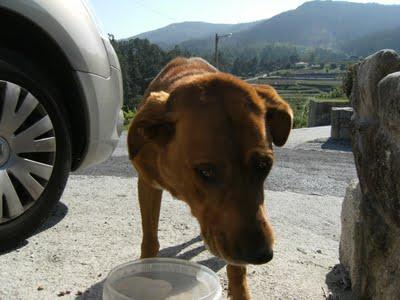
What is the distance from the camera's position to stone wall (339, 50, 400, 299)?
86.4 inches

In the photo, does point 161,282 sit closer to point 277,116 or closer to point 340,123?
point 277,116

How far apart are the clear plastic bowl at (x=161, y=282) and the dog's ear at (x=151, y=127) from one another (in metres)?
0.68

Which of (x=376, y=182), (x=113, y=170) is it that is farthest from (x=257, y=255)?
(x=113, y=170)

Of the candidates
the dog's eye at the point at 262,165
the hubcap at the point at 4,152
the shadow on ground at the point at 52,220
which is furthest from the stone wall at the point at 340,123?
the dog's eye at the point at 262,165

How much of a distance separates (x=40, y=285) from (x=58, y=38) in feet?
6.17

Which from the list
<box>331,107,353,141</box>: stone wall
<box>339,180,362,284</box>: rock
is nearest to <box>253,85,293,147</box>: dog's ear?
<box>339,180,362,284</box>: rock

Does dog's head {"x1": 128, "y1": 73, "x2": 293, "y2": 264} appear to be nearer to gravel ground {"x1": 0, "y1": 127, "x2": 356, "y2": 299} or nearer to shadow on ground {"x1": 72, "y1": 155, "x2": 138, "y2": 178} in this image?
gravel ground {"x1": 0, "y1": 127, "x2": 356, "y2": 299}

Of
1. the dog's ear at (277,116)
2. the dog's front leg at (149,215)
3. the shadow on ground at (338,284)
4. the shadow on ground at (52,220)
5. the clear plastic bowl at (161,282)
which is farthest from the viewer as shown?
the shadow on ground at (52,220)

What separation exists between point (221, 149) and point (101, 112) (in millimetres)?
1992

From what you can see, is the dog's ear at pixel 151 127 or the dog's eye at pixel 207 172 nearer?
the dog's eye at pixel 207 172

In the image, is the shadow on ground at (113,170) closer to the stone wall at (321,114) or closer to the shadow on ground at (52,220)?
the shadow on ground at (52,220)

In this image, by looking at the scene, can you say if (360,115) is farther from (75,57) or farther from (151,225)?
(75,57)

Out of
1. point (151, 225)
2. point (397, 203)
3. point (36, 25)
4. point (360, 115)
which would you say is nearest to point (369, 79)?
point (360, 115)

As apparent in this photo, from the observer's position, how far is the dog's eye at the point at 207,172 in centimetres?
212
